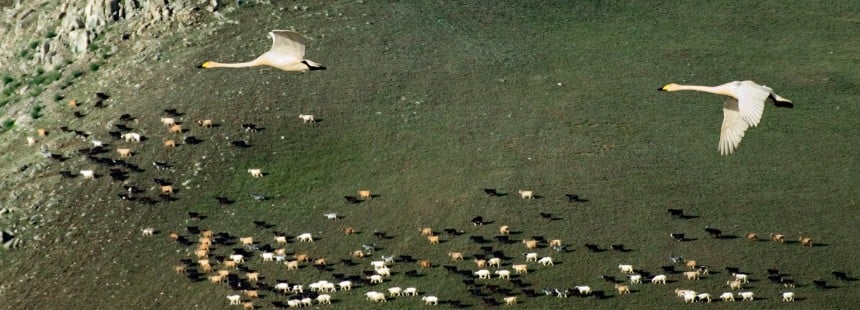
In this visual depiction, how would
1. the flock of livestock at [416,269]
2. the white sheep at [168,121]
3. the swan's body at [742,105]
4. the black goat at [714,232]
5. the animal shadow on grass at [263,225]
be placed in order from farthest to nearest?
the white sheep at [168,121] → the animal shadow on grass at [263,225] → the black goat at [714,232] → the flock of livestock at [416,269] → the swan's body at [742,105]

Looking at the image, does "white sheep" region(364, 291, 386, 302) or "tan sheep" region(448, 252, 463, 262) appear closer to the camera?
"white sheep" region(364, 291, 386, 302)

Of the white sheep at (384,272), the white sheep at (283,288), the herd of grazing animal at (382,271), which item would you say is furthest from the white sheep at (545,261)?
the white sheep at (283,288)

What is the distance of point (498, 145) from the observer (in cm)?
9250

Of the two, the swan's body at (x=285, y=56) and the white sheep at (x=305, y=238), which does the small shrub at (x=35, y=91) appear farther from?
the swan's body at (x=285, y=56)

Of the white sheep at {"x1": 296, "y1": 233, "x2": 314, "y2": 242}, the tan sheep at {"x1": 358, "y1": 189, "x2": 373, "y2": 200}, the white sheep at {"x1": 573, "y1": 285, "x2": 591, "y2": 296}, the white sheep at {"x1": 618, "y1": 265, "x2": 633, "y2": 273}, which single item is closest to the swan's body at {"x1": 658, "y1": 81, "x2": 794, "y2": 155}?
the white sheep at {"x1": 573, "y1": 285, "x2": 591, "y2": 296}

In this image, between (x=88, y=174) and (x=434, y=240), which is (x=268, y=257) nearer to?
(x=434, y=240)

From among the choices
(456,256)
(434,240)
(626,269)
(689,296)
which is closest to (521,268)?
(456,256)

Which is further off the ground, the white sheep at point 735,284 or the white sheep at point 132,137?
the white sheep at point 735,284

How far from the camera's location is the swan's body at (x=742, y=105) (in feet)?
148

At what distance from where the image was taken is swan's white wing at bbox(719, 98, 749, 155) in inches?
1838

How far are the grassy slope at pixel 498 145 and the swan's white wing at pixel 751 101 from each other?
29.0 meters

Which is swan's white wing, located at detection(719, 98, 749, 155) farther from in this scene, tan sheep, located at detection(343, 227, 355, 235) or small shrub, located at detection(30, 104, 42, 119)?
small shrub, located at detection(30, 104, 42, 119)

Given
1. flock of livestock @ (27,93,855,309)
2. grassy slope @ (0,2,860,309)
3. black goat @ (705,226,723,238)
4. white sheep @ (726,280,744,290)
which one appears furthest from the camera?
black goat @ (705,226,723,238)

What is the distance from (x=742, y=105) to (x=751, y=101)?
11.0 inches
